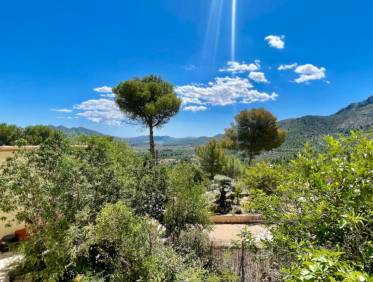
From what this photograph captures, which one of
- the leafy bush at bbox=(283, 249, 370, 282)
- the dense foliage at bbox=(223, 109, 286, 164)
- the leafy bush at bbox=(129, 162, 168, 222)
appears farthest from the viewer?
the dense foliage at bbox=(223, 109, 286, 164)

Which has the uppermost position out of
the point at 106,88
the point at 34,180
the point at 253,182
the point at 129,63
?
the point at 129,63

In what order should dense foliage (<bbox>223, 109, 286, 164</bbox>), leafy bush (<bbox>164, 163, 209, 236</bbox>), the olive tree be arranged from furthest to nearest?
dense foliage (<bbox>223, 109, 286, 164</bbox>) → the olive tree → leafy bush (<bbox>164, 163, 209, 236</bbox>)

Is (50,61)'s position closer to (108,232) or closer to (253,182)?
(253,182)

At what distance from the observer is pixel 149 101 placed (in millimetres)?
24562

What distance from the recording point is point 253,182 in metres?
16.6

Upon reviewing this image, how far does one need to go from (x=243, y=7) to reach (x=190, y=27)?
5.02m

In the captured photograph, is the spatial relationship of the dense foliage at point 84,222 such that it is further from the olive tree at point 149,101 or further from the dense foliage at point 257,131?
the dense foliage at point 257,131

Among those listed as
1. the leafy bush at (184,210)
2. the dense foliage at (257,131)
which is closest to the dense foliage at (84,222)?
the leafy bush at (184,210)

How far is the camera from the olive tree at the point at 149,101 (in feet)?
79.3

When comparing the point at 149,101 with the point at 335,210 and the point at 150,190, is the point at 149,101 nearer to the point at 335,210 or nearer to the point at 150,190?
the point at 150,190

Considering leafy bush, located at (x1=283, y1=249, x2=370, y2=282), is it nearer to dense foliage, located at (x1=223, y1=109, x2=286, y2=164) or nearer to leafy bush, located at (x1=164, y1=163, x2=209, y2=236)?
leafy bush, located at (x1=164, y1=163, x2=209, y2=236)

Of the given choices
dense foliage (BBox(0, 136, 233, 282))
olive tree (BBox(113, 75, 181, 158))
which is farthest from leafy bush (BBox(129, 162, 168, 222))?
olive tree (BBox(113, 75, 181, 158))

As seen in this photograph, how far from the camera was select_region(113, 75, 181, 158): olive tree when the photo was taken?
24156 millimetres

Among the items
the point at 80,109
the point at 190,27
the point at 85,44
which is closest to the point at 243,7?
the point at 190,27
